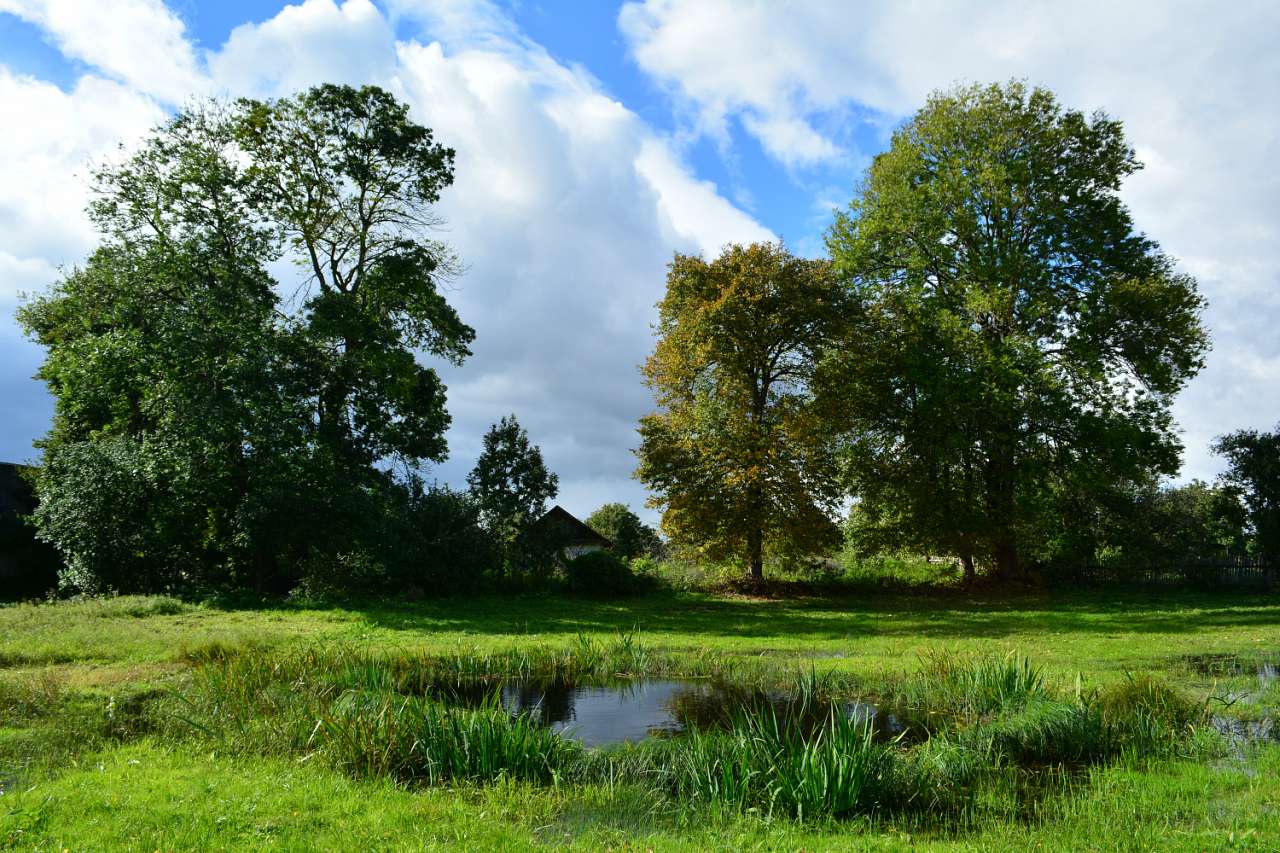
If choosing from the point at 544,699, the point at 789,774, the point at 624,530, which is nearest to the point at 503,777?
the point at 789,774

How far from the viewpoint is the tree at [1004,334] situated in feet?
103

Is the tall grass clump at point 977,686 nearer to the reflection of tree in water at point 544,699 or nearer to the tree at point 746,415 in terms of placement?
the reflection of tree in water at point 544,699

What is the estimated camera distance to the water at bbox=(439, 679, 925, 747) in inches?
416

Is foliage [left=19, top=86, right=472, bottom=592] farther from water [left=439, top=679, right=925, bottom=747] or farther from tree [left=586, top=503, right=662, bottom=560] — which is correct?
tree [left=586, top=503, right=662, bottom=560]

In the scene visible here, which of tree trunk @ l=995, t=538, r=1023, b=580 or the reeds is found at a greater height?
tree trunk @ l=995, t=538, r=1023, b=580

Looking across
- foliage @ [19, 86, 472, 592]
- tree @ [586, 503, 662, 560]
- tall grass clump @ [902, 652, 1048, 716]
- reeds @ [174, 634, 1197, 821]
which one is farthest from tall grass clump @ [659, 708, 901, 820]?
tree @ [586, 503, 662, 560]

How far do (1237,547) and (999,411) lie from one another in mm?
13493

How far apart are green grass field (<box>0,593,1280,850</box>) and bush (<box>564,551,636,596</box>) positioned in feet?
40.2

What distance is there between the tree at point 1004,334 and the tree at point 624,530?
861 inches

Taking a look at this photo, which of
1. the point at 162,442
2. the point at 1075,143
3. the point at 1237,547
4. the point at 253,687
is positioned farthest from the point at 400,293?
the point at 1237,547

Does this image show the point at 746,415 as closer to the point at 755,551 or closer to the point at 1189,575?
the point at 755,551

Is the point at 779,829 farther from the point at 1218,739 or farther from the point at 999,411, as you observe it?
the point at 999,411

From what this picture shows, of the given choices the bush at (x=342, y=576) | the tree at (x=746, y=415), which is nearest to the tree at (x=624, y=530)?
the tree at (x=746, y=415)

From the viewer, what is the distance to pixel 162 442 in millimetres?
28250
